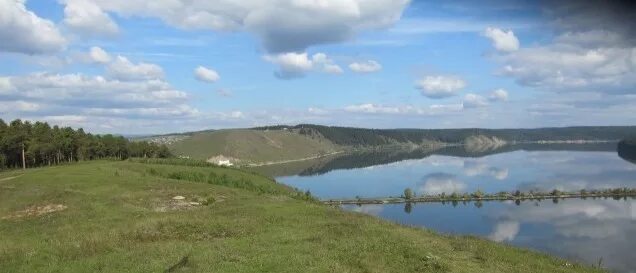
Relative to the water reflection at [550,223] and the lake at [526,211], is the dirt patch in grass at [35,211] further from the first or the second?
the water reflection at [550,223]

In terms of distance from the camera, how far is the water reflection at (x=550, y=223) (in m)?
64.4

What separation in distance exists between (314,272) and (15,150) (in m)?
88.8

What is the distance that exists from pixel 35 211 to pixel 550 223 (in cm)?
8244

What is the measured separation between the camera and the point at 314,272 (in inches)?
612

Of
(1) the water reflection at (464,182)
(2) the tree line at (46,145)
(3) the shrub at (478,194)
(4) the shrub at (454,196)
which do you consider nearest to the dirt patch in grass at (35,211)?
(2) the tree line at (46,145)

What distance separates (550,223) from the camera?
91.4 m

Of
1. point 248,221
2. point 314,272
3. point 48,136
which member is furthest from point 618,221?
point 48,136

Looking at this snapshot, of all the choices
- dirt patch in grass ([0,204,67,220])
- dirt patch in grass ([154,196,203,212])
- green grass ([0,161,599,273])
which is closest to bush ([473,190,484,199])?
dirt patch in grass ([154,196,203,212])

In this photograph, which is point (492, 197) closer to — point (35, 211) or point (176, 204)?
point (176, 204)

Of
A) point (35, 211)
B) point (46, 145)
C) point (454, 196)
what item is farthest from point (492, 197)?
point (35, 211)

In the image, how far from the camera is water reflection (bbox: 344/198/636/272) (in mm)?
64375

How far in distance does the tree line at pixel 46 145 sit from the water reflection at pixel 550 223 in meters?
58.1

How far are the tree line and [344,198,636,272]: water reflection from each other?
5813 cm

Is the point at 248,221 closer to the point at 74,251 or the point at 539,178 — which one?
the point at 74,251
